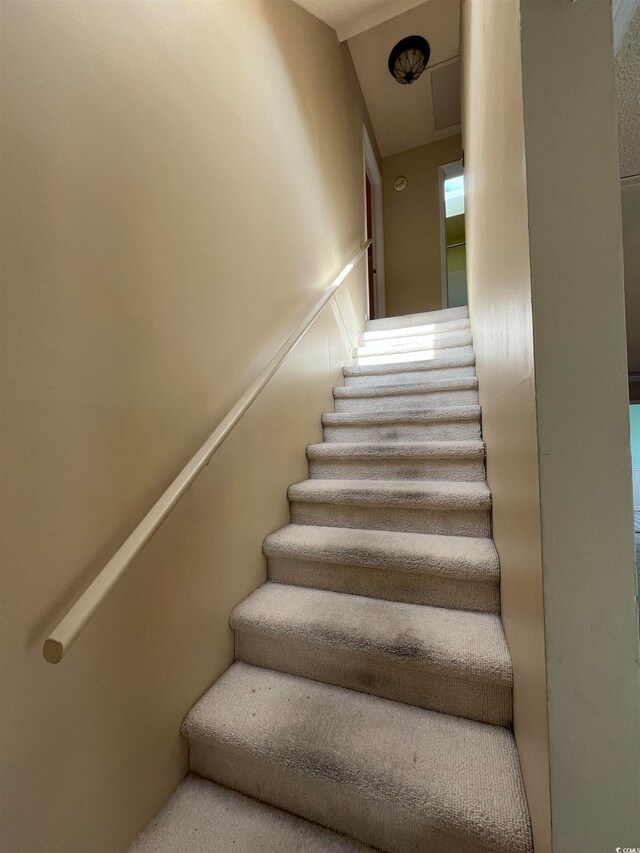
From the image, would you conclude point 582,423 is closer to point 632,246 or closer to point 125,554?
point 125,554

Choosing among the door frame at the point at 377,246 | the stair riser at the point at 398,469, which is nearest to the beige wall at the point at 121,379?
the stair riser at the point at 398,469

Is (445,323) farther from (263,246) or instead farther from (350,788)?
(350,788)

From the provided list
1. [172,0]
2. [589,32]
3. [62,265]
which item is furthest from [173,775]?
[172,0]

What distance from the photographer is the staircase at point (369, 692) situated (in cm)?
86

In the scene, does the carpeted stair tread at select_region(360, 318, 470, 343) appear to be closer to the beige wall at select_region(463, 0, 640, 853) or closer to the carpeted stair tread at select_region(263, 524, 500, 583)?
the carpeted stair tread at select_region(263, 524, 500, 583)

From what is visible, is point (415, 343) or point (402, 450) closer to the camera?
point (402, 450)

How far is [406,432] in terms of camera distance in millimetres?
2045

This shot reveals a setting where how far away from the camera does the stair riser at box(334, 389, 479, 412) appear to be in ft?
7.03

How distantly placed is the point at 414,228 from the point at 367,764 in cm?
536

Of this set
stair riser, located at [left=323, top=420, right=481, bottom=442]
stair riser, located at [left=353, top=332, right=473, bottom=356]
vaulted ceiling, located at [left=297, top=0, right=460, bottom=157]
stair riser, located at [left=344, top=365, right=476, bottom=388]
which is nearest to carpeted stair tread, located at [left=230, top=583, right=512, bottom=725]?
stair riser, located at [left=323, top=420, right=481, bottom=442]

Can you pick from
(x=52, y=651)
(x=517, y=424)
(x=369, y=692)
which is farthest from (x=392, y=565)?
(x=52, y=651)

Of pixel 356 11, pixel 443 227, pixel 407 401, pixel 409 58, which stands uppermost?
pixel 409 58

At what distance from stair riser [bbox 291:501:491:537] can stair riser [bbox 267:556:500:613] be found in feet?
0.82

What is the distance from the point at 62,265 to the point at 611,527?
3.72ft
